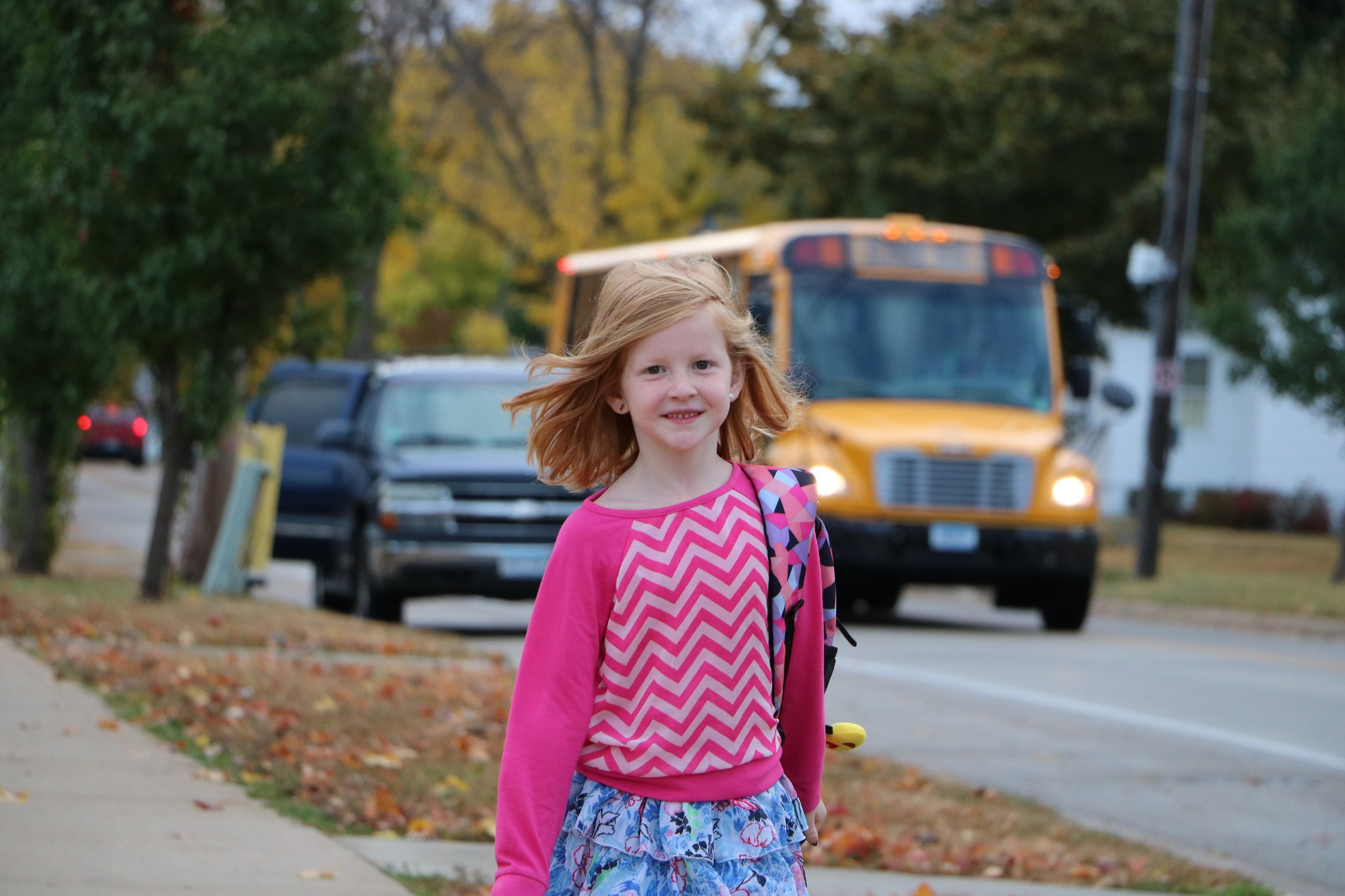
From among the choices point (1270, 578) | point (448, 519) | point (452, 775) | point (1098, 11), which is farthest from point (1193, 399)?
point (452, 775)

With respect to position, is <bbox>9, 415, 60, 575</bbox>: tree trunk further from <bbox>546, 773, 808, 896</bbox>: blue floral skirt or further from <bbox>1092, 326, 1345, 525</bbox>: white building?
<bbox>1092, 326, 1345, 525</bbox>: white building

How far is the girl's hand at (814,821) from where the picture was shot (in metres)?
3.45

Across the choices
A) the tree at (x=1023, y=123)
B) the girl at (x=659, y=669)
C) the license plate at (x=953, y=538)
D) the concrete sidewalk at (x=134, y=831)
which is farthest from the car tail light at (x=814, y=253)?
the girl at (x=659, y=669)

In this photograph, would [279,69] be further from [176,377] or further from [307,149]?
[176,377]

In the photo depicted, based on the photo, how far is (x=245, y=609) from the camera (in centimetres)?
1293

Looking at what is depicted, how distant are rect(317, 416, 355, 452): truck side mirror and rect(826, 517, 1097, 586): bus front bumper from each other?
3.74m

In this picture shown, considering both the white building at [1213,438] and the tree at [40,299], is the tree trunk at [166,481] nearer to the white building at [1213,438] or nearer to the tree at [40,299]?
the tree at [40,299]

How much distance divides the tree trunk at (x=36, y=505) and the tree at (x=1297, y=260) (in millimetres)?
13942

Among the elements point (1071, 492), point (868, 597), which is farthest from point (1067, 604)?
point (868, 597)

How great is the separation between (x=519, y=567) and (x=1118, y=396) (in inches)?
199

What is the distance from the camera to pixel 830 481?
16031 millimetres

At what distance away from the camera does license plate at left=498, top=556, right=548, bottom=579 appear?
1386 cm

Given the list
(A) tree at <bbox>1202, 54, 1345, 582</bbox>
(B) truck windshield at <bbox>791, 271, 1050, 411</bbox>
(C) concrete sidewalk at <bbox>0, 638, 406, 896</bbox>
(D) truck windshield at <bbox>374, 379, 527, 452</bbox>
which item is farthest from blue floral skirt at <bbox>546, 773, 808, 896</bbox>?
(A) tree at <bbox>1202, 54, 1345, 582</bbox>

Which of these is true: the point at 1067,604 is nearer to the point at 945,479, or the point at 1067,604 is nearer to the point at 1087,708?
the point at 945,479
